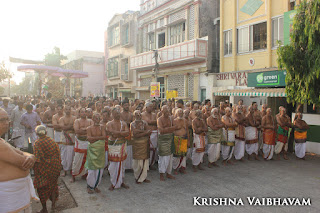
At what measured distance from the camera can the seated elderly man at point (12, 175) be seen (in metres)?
2.69

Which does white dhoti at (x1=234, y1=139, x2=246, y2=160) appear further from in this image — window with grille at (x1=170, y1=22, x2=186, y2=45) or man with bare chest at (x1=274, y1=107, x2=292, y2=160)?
window with grille at (x1=170, y1=22, x2=186, y2=45)

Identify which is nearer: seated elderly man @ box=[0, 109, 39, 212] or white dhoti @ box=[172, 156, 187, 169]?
seated elderly man @ box=[0, 109, 39, 212]

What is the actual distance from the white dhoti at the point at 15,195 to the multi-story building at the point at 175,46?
570 inches

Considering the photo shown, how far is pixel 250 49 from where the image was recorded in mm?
14570

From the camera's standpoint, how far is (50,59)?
1560 inches

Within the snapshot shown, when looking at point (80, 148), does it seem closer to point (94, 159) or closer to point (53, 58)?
point (94, 159)

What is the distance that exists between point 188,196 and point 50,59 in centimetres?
4020

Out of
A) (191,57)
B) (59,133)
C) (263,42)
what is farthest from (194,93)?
(59,133)

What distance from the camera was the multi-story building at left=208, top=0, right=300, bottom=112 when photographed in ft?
42.1

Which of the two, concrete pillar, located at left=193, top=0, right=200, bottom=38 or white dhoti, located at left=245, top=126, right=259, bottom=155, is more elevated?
concrete pillar, located at left=193, top=0, right=200, bottom=38

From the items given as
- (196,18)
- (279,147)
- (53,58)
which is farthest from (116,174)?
(53,58)

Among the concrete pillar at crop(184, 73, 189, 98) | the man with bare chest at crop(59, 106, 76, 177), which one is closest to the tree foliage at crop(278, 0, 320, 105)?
the man with bare chest at crop(59, 106, 76, 177)

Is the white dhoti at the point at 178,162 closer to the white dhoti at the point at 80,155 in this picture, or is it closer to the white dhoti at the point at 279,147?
the white dhoti at the point at 80,155

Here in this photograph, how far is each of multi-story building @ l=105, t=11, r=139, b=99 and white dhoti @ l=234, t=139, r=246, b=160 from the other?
16.9 metres
